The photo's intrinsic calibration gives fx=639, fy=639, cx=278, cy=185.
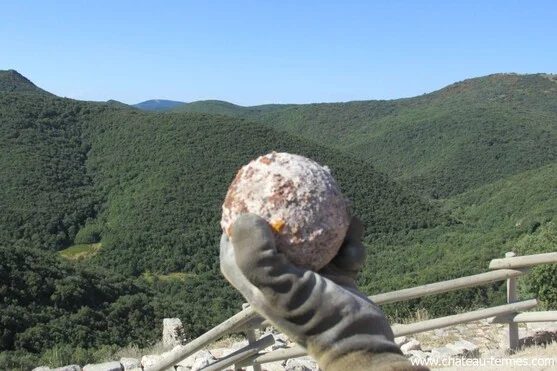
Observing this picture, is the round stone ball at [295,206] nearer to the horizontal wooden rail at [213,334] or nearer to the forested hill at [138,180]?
the horizontal wooden rail at [213,334]

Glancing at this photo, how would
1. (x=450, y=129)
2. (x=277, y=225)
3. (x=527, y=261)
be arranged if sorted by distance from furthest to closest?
(x=450, y=129), (x=527, y=261), (x=277, y=225)

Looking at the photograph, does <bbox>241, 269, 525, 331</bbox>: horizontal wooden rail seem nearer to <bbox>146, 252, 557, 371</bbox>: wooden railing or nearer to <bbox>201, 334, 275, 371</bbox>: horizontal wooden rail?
<bbox>146, 252, 557, 371</bbox>: wooden railing

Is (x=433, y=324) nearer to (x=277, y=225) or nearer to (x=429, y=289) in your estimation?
(x=429, y=289)

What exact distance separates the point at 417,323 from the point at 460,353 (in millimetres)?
751

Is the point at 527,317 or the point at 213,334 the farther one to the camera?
the point at 527,317

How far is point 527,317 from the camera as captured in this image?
5.34 m

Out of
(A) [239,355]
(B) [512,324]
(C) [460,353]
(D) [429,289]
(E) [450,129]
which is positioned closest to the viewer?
(A) [239,355]

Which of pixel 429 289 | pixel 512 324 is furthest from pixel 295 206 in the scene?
pixel 512 324

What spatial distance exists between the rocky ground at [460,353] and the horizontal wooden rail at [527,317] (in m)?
0.27

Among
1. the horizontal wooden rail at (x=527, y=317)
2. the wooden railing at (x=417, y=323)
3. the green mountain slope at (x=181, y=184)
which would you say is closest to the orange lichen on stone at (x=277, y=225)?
the wooden railing at (x=417, y=323)

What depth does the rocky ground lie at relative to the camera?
16.3 ft

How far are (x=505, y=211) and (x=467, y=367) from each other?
4176cm

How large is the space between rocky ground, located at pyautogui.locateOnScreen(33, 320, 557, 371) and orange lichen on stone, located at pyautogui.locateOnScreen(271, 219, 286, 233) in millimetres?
3179

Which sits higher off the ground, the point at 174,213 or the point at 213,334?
the point at 213,334
